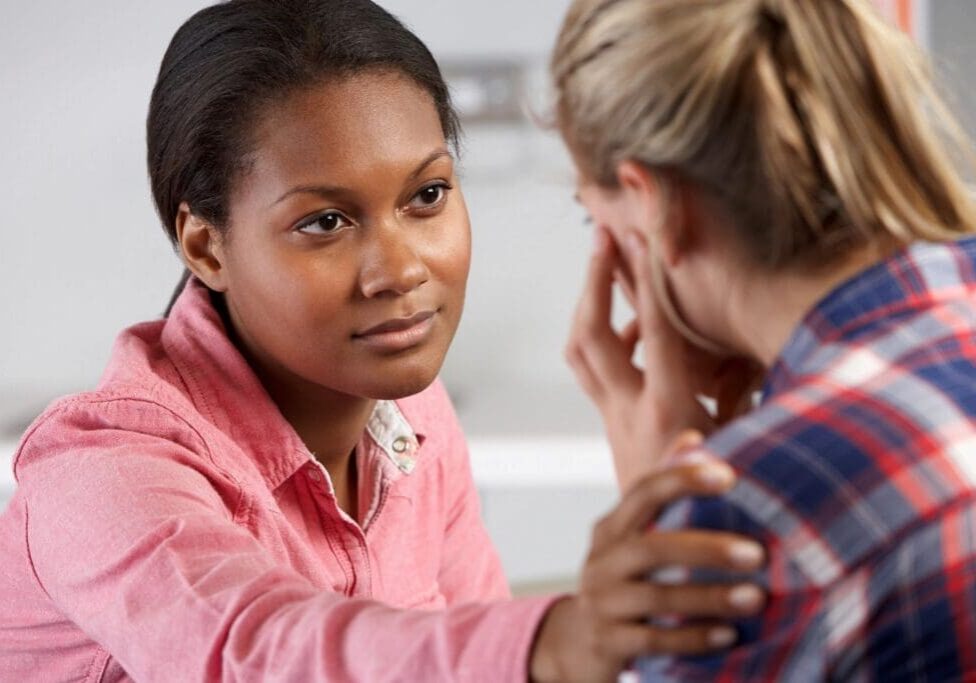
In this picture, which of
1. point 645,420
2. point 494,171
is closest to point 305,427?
point 645,420

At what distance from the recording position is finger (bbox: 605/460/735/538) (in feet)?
2.51

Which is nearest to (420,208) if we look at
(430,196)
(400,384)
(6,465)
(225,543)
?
(430,196)

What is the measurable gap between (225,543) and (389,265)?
30cm

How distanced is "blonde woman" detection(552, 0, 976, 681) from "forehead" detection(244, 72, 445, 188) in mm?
290

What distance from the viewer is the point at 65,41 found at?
112 inches

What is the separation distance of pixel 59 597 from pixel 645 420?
1.60 ft

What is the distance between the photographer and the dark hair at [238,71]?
126cm

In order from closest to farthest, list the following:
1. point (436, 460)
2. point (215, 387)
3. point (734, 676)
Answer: point (734, 676), point (215, 387), point (436, 460)

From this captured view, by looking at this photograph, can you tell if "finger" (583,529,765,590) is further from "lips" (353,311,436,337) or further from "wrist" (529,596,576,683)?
"lips" (353,311,436,337)

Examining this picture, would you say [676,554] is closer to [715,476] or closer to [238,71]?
[715,476]

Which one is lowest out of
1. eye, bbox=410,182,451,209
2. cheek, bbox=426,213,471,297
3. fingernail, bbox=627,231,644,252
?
fingernail, bbox=627,231,644,252

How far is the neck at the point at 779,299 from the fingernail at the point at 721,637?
0.20 m

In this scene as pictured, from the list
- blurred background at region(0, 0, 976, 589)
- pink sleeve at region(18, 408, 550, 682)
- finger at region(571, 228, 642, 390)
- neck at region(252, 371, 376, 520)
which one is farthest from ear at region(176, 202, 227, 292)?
blurred background at region(0, 0, 976, 589)

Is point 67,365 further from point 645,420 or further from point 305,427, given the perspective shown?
point 645,420
